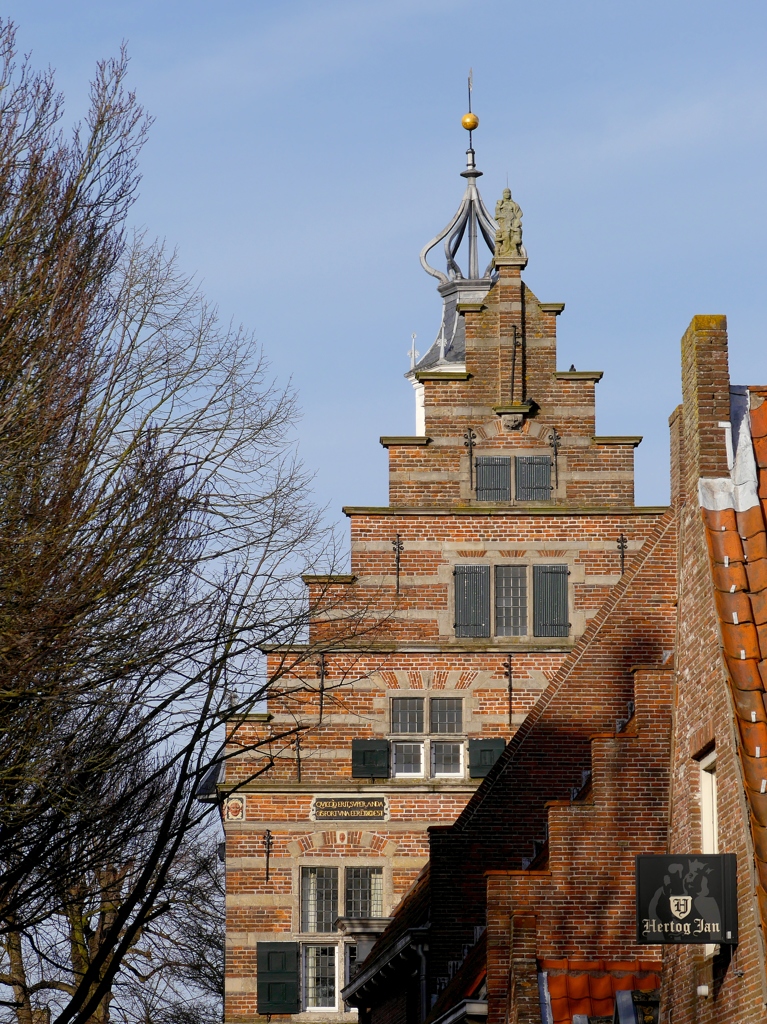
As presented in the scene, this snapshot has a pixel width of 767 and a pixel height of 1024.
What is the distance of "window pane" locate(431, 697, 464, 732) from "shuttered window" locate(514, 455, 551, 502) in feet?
9.60

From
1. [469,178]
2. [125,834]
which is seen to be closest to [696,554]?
[125,834]

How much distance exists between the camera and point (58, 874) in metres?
13.1

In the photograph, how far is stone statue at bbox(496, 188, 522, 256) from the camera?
80.1 ft

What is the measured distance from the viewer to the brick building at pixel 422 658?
22594 millimetres

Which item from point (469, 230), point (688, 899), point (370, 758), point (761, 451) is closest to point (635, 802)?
point (688, 899)

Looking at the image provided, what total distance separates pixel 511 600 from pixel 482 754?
2.14m

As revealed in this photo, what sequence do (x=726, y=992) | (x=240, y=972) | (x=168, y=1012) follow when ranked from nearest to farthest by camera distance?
(x=726, y=992)
(x=240, y=972)
(x=168, y=1012)

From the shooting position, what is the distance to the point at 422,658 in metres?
23.1

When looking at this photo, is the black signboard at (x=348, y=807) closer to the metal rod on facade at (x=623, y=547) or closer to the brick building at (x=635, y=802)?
the brick building at (x=635, y=802)

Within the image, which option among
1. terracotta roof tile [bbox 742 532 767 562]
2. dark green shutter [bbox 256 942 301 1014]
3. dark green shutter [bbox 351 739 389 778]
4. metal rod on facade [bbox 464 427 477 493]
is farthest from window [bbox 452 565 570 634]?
→ terracotta roof tile [bbox 742 532 767 562]

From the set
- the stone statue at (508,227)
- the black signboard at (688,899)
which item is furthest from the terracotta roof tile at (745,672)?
the stone statue at (508,227)

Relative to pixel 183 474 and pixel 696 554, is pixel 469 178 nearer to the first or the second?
pixel 183 474

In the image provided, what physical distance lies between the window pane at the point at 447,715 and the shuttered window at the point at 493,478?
279 centimetres

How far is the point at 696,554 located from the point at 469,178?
31.0 m
